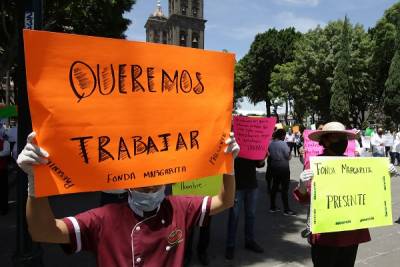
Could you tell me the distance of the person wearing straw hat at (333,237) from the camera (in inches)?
134

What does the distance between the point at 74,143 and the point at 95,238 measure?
1.62 feet

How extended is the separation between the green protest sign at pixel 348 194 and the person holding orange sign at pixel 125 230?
55.3 inches

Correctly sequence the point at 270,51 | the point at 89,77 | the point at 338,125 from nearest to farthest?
the point at 89,77 → the point at 338,125 → the point at 270,51

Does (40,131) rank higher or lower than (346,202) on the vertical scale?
higher

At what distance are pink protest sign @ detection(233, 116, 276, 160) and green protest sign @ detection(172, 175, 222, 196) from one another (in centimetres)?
63

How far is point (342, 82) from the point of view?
4372 cm

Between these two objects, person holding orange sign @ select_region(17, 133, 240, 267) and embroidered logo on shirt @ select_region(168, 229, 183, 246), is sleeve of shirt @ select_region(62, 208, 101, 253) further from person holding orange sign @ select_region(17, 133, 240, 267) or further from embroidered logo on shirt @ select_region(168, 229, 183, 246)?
embroidered logo on shirt @ select_region(168, 229, 183, 246)

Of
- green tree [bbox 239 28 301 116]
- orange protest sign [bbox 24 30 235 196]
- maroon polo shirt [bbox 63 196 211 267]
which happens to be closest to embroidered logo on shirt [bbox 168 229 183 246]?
maroon polo shirt [bbox 63 196 211 267]

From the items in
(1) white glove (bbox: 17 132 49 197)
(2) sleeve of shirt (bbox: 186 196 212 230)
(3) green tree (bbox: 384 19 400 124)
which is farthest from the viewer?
(3) green tree (bbox: 384 19 400 124)

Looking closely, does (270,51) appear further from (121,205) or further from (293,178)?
(121,205)

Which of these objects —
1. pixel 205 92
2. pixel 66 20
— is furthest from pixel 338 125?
pixel 66 20

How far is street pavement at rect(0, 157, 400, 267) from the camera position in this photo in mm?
5742

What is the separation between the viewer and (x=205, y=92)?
91.9 inches

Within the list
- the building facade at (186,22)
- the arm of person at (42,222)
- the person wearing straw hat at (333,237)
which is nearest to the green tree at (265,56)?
the building facade at (186,22)
